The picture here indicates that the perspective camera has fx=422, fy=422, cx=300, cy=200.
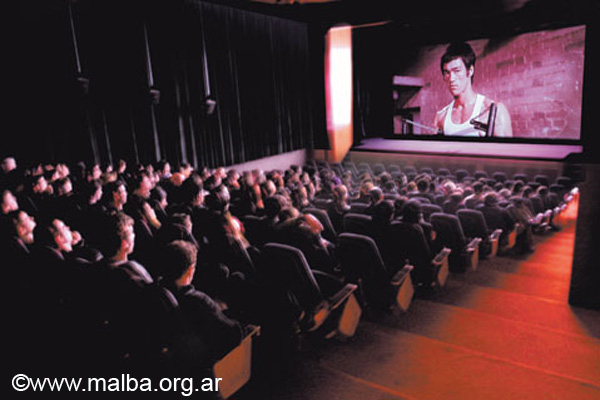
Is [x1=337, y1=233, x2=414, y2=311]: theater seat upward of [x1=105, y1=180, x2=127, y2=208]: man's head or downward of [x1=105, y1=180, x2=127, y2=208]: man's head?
downward

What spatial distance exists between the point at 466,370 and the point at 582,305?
177 cm

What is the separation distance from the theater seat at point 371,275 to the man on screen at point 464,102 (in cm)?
1046

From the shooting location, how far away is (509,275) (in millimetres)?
4520

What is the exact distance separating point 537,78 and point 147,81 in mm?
10086

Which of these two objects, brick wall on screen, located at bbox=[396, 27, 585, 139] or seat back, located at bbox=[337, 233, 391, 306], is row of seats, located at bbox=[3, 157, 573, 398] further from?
brick wall on screen, located at bbox=[396, 27, 585, 139]

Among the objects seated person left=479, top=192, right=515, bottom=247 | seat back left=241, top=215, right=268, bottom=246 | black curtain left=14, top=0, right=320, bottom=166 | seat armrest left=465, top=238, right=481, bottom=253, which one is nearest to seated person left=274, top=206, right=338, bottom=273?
seat back left=241, top=215, right=268, bottom=246

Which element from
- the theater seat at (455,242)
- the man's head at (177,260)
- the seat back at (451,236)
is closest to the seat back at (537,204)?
the theater seat at (455,242)

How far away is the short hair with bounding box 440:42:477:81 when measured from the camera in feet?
40.6

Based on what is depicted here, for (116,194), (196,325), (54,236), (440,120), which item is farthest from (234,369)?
(440,120)

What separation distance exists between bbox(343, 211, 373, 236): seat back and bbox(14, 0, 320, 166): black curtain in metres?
5.18

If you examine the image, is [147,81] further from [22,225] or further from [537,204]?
[537,204]

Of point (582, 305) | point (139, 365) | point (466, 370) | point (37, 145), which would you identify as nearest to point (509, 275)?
point (582, 305)

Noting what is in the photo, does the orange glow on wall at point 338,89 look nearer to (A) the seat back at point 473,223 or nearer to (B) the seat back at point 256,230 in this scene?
(A) the seat back at point 473,223

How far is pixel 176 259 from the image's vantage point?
2.32 meters
